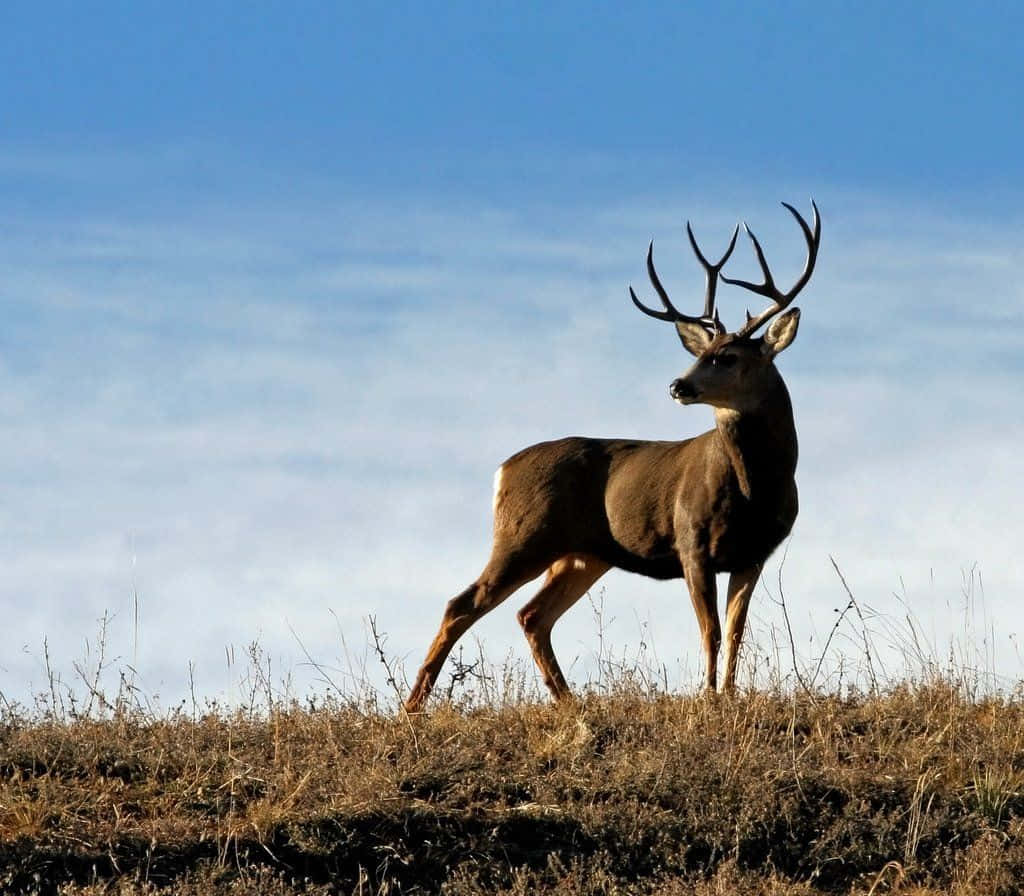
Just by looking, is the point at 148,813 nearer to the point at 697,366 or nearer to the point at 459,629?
the point at 459,629

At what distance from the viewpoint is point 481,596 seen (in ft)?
37.5

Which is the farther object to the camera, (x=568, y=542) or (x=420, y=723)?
(x=568, y=542)

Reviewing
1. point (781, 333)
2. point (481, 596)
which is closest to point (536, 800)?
point (481, 596)

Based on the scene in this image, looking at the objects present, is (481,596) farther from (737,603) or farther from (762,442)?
(762,442)

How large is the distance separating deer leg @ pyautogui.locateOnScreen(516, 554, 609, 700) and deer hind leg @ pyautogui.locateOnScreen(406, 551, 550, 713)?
31cm

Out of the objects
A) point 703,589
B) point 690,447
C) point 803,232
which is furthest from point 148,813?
point 803,232

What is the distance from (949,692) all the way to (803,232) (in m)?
3.61

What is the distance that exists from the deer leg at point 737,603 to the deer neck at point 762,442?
1.71ft

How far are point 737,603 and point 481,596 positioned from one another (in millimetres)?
1881

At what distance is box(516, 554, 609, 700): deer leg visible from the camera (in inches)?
454

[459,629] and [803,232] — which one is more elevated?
[803,232]

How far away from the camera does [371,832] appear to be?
26.3 ft

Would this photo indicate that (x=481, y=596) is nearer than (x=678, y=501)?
No

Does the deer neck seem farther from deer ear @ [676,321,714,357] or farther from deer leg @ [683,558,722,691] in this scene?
deer ear @ [676,321,714,357]
